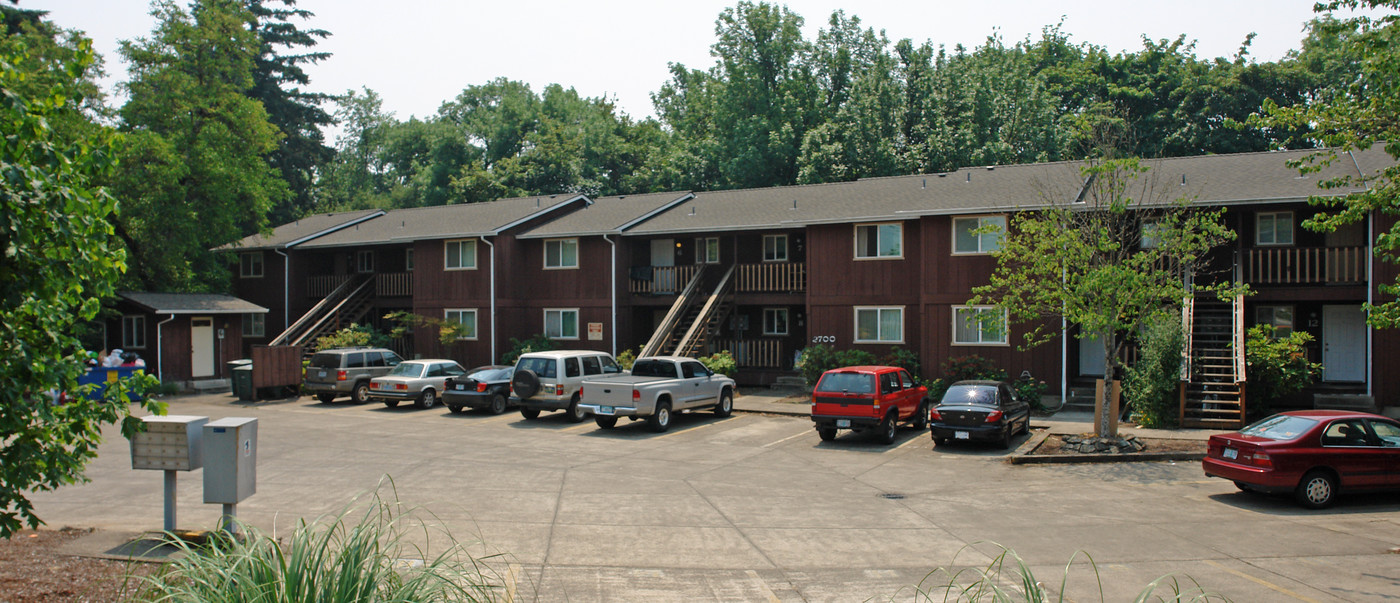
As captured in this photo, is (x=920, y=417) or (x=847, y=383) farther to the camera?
(x=920, y=417)

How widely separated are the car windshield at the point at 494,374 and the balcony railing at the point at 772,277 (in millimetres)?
8889

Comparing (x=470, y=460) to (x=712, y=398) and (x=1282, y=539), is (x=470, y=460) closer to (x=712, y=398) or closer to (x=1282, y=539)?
(x=712, y=398)

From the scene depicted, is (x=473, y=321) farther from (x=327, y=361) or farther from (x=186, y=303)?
(x=186, y=303)

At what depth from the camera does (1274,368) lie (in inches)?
802

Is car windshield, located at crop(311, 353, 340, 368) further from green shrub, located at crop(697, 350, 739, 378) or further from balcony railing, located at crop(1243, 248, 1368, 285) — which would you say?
balcony railing, located at crop(1243, 248, 1368, 285)

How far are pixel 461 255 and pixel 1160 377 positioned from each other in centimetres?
2440

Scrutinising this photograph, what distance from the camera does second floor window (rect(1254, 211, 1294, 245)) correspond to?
23953mm

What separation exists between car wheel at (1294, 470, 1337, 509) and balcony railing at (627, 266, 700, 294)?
21092 millimetres

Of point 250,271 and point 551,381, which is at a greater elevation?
point 250,271

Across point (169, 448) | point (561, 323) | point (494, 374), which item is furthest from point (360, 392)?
point (169, 448)

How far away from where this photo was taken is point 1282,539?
11180 millimetres

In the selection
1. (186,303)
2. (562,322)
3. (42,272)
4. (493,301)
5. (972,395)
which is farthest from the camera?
(562,322)

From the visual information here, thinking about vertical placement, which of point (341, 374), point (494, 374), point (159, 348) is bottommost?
point (341, 374)

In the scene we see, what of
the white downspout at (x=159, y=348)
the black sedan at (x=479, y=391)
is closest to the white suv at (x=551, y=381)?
the black sedan at (x=479, y=391)
